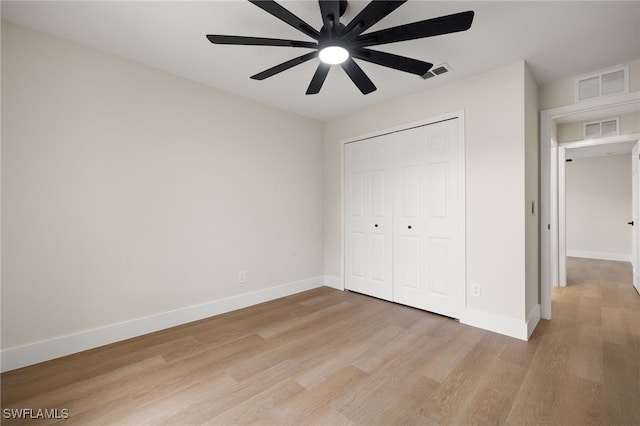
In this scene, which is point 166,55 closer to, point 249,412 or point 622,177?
point 249,412

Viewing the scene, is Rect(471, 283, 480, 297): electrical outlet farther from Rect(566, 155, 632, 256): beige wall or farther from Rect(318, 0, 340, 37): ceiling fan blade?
Rect(566, 155, 632, 256): beige wall

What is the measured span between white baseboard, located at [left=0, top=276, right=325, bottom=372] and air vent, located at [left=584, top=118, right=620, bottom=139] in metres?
4.57

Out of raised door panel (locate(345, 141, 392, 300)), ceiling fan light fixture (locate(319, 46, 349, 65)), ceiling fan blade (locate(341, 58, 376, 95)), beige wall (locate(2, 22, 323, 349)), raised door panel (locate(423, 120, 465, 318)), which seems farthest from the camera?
raised door panel (locate(345, 141, 392, 300))

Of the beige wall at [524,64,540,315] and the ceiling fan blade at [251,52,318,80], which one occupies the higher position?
the ceiling fan blade at [251,52,318,80]

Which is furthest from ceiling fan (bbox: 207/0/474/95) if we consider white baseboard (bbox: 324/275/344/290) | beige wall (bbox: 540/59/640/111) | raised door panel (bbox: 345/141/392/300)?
white baseboard (bbox: 324/275/344/290)

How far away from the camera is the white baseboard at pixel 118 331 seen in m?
2.05

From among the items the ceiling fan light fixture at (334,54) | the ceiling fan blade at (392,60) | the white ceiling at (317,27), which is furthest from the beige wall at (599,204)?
the ceiling fan light fixture at (334,54)

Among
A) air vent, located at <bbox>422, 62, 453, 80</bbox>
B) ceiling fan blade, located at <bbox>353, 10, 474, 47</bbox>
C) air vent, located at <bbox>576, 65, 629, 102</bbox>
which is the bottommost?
ceiling fan blade, located at <bbox>353, 10, 474, 47</bbox>

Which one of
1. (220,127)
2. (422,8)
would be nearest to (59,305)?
(220,127)

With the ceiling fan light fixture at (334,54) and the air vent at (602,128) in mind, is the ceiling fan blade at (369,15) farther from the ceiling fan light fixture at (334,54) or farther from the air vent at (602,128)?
the air vent at (602,128)

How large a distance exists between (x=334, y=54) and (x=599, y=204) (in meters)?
7.99

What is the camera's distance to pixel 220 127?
3.17 metres

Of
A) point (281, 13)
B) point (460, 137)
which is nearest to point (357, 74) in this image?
point (281, 13)

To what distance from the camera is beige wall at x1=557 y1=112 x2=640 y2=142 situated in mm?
3197
